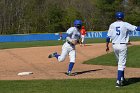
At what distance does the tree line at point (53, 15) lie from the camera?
236ft

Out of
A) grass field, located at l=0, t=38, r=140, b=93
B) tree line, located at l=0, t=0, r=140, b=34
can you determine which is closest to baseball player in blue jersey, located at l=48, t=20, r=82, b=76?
grass field, located at l=0, t=38, r=140, b=93

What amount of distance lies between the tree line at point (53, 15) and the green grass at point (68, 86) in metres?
59.7

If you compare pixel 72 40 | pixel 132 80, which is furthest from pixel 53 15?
pixel 132 80

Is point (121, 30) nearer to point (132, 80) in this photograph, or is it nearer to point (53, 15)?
point (132, 80)

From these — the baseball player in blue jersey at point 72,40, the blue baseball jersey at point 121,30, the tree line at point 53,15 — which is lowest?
the tree line at point 53,15

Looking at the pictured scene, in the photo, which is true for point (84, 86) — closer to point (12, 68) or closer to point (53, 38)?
point (12, 68)

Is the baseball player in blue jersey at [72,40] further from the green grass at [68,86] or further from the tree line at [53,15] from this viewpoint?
the tree line at [53,15]

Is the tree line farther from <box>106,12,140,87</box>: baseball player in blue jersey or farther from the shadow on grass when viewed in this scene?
<box>106,12,140,87</box>: baseball player in blue jersey

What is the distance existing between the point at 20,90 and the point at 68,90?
1.18m

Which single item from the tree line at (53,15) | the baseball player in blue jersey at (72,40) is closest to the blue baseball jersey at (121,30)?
the baseball player in blue jersey at (72,40)

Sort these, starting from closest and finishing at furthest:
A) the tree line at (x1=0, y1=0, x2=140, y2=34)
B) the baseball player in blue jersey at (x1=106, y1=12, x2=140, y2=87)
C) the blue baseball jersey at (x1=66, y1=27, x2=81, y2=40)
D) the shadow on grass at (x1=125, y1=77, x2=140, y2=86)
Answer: the baseball player in blue jersey at (x1=106, y1=12, x2=140, y2=87) < the shadow on grass at (x1=125, y1=77, x2=140, y2=86) < the blue baseball jersey at (x1=66, y1=27, x2=81, y2=40) < the tree line at (x1=0, y1=0, x2=140, y2=34)

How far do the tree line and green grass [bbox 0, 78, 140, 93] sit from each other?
2352 inches

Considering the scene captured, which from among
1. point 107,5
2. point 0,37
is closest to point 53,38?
point 0,37

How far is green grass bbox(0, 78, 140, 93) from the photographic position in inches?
359
